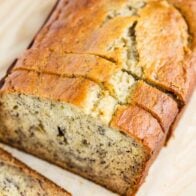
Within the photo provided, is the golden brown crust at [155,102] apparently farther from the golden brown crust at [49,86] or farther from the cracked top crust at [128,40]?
the golden brown crust at [49,86]

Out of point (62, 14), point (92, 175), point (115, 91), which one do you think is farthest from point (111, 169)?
point (62, 14)

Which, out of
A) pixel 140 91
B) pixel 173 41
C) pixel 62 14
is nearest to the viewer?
pixel 140 91

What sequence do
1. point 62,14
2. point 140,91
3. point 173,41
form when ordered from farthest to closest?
point 62,14
point 173,41
point 140,91

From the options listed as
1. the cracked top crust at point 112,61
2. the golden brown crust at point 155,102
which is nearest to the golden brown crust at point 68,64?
the cracked top crust at point 112,61

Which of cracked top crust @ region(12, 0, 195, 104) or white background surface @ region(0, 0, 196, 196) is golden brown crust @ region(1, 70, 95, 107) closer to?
cracked top crust @ region(12, 0, 195, 104)

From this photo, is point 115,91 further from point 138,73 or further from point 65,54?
point 65,54

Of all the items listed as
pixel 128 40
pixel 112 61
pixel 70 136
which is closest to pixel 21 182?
pixel 70 136
